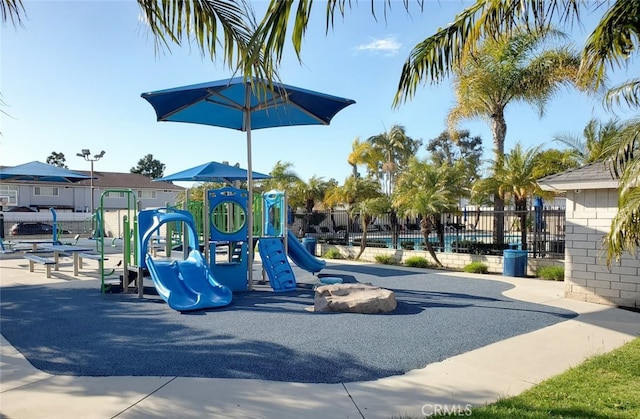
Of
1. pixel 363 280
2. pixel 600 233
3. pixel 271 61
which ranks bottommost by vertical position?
pixel 363 280

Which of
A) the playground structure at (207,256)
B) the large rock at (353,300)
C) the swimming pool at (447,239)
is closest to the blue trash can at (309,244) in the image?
the swimming pool at (447,239)

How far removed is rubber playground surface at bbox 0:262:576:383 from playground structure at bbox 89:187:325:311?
13.8 inches

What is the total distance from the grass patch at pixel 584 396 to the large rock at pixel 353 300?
314cm

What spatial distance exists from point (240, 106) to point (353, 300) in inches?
192

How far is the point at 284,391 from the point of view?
4.11 metres

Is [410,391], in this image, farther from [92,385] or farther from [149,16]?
[149,16]

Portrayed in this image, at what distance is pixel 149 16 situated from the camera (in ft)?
13.1

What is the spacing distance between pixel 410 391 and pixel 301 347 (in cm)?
168

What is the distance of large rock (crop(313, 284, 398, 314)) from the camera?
736 centimetres

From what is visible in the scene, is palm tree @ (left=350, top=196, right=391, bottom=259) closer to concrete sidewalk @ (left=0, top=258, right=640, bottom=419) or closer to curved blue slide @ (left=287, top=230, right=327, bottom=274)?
curved blue slide @ (left=287, top=230, right=327, bottom=274)

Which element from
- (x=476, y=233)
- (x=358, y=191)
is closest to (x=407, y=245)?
(x=476, y=233)

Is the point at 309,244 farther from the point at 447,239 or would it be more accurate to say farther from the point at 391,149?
the point at 391,149

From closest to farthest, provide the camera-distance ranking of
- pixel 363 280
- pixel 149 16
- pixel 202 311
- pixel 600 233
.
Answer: pixel 149 16
pixel 202 311
pixel 600 233
pixel 363 280

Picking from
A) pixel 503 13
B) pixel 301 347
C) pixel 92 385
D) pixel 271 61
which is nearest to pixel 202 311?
pixel 301 347
